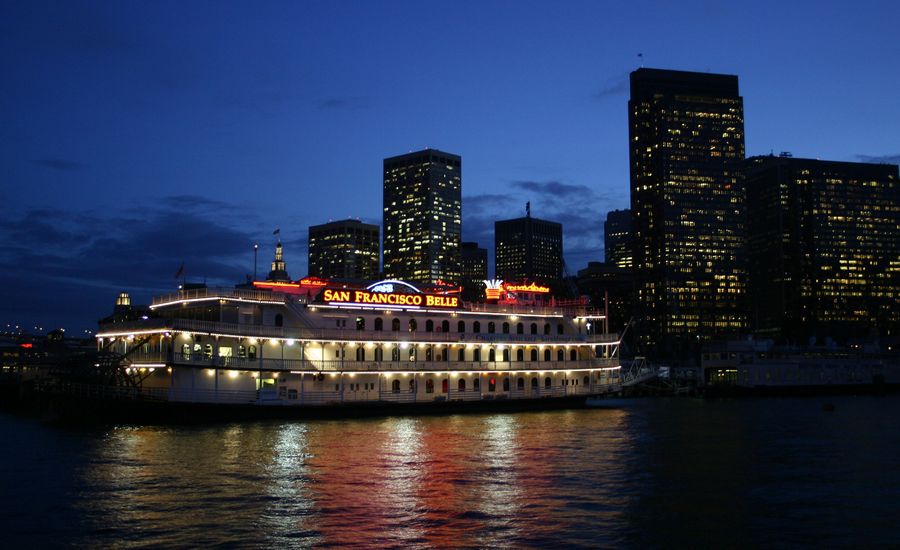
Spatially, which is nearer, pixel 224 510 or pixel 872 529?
Answer: pixel 872 529

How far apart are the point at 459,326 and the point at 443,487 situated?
33.0 metres

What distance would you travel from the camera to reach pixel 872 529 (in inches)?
931

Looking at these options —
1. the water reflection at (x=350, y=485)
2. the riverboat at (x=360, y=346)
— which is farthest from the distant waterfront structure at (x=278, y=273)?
the water reflection at (x=350, y=485)

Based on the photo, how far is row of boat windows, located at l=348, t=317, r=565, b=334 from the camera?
58.2 metres

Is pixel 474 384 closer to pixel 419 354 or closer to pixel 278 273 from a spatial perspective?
pixel 419 354

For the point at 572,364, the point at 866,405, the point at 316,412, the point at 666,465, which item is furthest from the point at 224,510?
the point at 866,405

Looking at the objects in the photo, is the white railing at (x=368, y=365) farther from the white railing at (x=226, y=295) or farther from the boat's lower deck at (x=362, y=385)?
the white railing at (x=226, y=295)

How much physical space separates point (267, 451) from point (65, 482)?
9276mm

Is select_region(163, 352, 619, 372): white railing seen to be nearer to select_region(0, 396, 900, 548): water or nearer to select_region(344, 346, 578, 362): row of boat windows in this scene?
select_region(344, 346, 578, 362): row of boat windows

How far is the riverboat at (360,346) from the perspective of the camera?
50750 millimetres

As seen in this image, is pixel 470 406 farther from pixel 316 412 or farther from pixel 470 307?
pixel 316 412

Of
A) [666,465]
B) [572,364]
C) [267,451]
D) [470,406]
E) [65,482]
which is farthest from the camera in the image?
[572,364]

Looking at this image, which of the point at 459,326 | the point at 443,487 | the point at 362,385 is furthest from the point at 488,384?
the point at 443,487

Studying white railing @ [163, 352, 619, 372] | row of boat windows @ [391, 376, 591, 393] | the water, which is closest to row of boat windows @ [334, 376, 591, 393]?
row of boat windows @ [391, 376, 591, 393]
